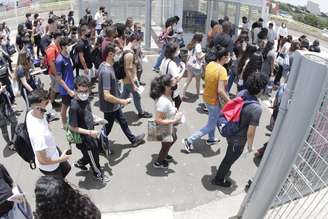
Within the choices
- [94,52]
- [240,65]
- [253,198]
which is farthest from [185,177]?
[94,52]

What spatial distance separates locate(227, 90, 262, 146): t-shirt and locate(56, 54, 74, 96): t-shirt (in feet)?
10.6

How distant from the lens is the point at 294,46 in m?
8.43

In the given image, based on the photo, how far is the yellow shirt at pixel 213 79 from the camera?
566 centimetres

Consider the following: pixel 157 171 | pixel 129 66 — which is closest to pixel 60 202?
pixel 157 171

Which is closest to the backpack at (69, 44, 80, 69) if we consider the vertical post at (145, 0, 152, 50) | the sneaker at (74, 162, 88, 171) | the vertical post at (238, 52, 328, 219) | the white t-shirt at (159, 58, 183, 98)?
the white t-shirt at (159, 58, 183, 98)

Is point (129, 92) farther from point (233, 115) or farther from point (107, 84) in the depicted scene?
point (233, 115)

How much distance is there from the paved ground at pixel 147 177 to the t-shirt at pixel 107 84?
0.95m

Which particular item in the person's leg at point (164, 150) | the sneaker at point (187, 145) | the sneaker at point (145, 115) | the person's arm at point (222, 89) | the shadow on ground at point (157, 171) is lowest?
the sneaker at point (145, 115)

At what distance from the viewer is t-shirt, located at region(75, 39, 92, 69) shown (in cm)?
755

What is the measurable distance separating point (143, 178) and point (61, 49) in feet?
9.21

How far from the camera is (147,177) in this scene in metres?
5.51

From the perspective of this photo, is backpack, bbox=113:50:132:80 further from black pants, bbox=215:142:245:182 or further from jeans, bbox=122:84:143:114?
black pants, bbox=215:142:245:182

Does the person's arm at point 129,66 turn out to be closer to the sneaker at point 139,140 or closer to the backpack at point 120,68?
the backpack at point 120,68

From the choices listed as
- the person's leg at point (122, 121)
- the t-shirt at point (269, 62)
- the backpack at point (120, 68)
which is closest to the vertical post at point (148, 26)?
the t-shirt at point (269, 62)
